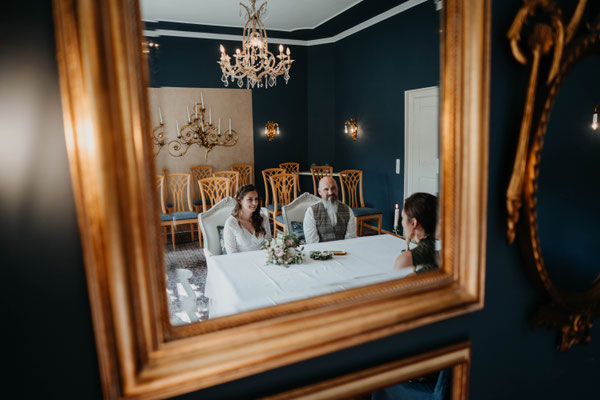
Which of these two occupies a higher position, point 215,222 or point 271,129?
point 271,129

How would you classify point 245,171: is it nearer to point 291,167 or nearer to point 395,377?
point 291,167

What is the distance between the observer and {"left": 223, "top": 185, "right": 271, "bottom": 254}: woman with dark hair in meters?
2.02

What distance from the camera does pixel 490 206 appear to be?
91cm

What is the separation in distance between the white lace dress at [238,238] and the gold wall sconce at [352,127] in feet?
12.5

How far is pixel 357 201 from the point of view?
11.1 feet

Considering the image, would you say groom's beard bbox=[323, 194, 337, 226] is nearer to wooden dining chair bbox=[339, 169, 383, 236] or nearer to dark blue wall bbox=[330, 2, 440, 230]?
wooden dining chair bbox=[339, 169, 383, 236]

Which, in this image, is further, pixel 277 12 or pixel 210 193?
pixel 277 12

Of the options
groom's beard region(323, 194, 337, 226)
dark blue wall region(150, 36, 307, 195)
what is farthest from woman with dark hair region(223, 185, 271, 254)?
dark blue wall region(150, 36, 307, 195)

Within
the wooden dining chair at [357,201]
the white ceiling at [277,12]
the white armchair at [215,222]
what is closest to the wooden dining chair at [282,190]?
the wooden dining chair at [357,201]

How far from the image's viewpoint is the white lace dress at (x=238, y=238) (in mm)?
2000

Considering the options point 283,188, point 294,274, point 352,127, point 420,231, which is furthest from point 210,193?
point 352,127

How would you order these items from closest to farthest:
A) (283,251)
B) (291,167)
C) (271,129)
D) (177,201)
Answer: (177,201), (283,251), (271,129), (291,167)

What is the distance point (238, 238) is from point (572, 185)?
153 centimetres

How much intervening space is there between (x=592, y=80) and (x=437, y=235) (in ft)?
2.37
